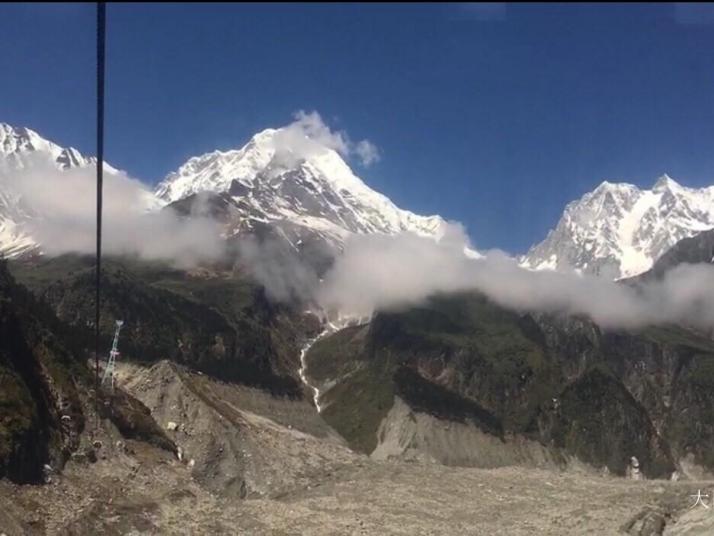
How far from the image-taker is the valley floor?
278ft

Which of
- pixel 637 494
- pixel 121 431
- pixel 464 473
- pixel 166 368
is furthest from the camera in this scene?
pixel 166 368

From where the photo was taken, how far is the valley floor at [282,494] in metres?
84.8

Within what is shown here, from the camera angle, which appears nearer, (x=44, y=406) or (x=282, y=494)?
(x=44, y=406)

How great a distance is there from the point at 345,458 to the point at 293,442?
10240 millimetres

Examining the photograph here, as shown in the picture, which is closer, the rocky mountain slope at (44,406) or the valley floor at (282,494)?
the valley floor at (282,494)

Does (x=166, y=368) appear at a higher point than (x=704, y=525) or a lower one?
higher

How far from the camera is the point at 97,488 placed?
90.9 meters

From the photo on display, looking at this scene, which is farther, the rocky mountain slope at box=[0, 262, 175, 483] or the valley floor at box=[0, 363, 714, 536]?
the rocky mountain slope at box=[0, 262, 175, 483]

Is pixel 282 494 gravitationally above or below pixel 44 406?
below

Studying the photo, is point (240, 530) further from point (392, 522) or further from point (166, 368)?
point (166, 368)

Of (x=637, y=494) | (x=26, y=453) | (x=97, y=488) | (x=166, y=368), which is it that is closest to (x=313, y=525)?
(x=97, y=488)

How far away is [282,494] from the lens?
134 metres

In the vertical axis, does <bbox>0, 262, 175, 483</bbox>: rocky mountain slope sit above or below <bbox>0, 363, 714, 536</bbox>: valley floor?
above

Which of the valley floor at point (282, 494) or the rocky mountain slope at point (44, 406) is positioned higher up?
the rocky mountain slope at point (44, 406)
